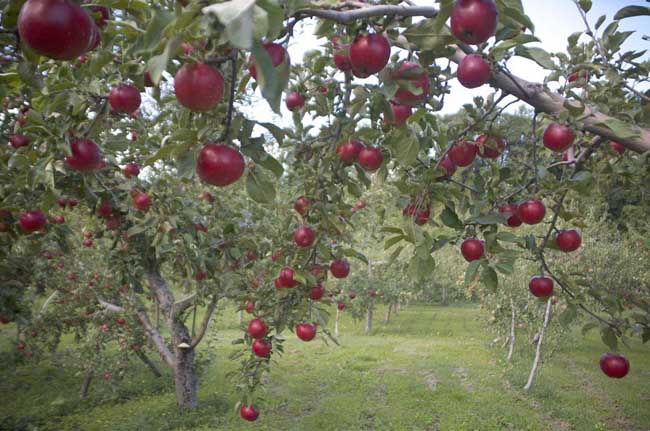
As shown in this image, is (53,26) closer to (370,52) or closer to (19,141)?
(370,52)

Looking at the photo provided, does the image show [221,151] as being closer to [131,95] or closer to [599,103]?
[131,95]

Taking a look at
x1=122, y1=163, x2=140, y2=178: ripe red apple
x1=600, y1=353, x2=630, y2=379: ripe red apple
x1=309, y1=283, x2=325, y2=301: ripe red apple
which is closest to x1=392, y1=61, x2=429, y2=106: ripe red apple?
x1=309, y1=283, x2=325, y2=301: ripe red apple

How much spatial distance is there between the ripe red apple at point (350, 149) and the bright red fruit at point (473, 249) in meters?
0.66

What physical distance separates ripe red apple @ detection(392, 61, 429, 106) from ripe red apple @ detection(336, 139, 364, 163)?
0.66 metres

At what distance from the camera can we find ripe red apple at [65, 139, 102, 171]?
70.1 inches

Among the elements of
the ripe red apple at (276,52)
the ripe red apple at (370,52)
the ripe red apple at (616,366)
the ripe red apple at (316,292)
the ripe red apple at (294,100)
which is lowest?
the ripe red apple at (616,366)

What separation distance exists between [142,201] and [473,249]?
7.75ft

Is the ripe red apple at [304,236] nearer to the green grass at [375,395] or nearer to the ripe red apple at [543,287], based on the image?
the ripe red apple at [543,287]

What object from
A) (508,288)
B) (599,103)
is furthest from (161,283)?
(508,288)

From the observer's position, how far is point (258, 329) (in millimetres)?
3000

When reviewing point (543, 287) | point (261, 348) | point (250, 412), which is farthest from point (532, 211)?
point (250, 412)

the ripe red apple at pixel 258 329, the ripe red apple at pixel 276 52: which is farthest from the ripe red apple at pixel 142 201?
the ripe red apple at pixel 276 52

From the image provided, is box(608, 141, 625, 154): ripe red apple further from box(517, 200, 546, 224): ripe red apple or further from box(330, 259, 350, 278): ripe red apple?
box(330, 259, 350, 278): ripe red apple

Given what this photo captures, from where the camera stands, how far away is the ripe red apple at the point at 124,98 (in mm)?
1532
